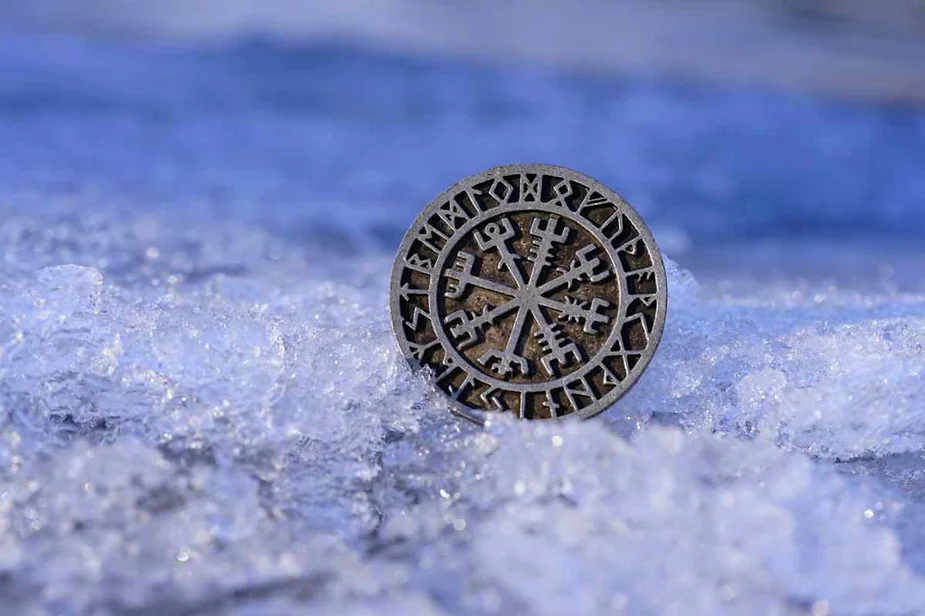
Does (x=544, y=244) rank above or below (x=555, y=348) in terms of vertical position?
above

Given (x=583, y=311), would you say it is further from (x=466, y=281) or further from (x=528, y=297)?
Answer: (x=466, y=281)

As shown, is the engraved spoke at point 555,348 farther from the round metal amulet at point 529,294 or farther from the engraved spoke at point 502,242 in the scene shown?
Result: the engraved spoke at point 502,242

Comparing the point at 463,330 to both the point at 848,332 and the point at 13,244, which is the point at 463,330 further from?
the point at 13,244

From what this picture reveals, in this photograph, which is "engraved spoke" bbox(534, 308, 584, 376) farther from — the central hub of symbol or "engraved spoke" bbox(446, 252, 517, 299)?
"engraved spoke" bbox(446, 252, 517, 299)

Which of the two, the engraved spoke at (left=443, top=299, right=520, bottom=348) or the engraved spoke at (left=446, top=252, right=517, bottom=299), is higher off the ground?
the engraved spoke at (left=446, top=252, right=517, bottom=299)

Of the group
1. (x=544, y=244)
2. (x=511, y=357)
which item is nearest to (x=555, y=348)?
(x=511, y=357)

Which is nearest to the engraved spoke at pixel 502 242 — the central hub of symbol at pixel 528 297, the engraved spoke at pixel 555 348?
the central hub of symbol at pixel 528 297

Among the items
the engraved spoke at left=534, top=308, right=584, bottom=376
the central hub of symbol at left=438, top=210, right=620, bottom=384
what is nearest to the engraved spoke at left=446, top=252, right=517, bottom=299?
the central hub of symbol at left=438, top=210, right=620, bottom=384

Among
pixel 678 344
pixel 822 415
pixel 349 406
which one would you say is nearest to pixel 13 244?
pixel 349 406
